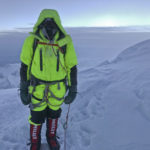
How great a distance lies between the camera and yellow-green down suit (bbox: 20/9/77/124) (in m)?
2.26

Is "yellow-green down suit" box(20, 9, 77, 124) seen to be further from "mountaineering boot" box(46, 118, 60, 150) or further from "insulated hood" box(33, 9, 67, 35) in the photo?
"mountaineering boot" box(46, 118, 60, 150)

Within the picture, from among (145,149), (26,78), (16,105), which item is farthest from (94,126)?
(16,105)

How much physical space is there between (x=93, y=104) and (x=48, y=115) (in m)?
1.91

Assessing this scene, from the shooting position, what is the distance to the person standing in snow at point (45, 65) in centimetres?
227

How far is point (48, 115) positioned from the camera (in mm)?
2779

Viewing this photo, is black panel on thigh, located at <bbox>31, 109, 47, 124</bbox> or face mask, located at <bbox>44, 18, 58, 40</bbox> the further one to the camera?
black panel on thigh, located at <bbox>31, 109, 47, 124</bbox>

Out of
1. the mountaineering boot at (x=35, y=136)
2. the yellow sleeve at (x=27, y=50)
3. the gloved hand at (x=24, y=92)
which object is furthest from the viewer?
the mountaineering boot at (x=35, y=136)

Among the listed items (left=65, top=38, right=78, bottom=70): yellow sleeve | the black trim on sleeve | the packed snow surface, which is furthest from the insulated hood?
the packed snow surface

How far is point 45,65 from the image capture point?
228cm

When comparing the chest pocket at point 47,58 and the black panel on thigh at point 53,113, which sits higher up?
the chest pocket at point 47,58

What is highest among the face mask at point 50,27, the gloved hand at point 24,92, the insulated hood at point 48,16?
the insulated hood at point 48,16

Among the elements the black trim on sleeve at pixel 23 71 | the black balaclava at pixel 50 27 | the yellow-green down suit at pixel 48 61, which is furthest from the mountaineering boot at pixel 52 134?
the black balaclava at pixel 50 27

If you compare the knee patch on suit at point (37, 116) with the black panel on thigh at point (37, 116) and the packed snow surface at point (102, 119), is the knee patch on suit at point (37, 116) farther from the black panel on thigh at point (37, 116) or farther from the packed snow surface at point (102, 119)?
the packed snow surface at point (102, 119)

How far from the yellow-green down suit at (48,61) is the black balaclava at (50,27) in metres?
0.06
